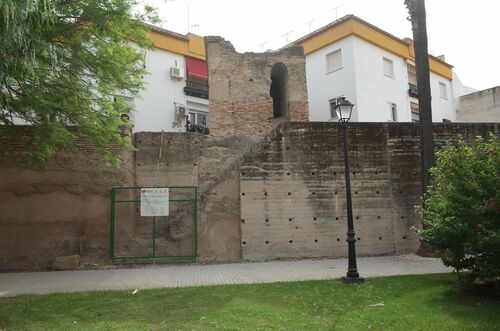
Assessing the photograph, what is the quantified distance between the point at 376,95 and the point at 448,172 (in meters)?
17.4

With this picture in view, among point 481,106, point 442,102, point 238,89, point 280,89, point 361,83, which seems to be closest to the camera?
point 238,89

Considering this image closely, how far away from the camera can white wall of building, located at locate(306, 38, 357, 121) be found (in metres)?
22.9

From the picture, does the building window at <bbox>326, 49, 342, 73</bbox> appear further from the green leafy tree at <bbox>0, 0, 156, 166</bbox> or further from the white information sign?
the green leafy tree at <bbox>0, 0, 156, 166</bbox>

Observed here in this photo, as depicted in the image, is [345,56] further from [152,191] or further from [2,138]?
[2,138]

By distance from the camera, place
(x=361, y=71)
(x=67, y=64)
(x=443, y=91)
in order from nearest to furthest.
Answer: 1. (x=67, y=64)
2. (x=361, y=71)
3. (x=443, y=91)

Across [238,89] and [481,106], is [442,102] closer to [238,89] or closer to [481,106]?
[481,106]

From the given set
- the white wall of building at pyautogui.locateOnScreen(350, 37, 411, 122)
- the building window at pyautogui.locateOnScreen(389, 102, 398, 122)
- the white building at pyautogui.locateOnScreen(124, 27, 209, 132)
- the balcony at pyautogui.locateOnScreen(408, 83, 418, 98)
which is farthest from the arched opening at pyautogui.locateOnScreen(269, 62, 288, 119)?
the balcony at pyautogui.locateOnScreen(408, 83, 418, 98)

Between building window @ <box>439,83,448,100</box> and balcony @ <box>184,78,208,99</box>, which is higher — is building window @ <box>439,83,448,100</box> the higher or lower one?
the higher one

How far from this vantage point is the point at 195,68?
24.5m

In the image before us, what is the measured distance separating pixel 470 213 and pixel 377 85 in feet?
60.1

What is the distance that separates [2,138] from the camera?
37.8 ft

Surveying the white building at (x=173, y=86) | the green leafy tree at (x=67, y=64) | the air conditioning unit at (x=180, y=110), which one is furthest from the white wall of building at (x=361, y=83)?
the green leafy tree at (x=67, y=64)

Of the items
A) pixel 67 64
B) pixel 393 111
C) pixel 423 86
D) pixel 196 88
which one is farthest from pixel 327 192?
pixel 393 111

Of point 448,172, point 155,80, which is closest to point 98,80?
point 448,172
